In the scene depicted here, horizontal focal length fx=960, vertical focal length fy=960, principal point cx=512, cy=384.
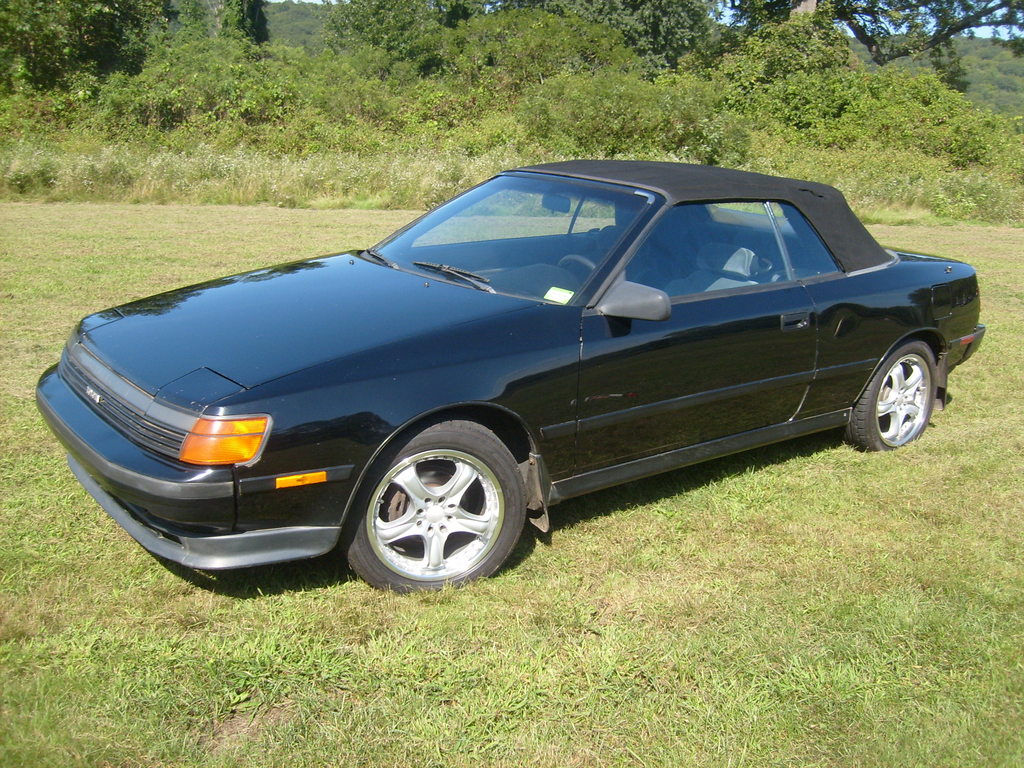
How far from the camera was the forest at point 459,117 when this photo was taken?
16.5 meters

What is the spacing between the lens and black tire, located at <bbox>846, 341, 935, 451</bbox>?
5094 millimetres


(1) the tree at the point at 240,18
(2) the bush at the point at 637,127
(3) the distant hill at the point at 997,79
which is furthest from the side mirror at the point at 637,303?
(3) the distant hill at the point at 997,79

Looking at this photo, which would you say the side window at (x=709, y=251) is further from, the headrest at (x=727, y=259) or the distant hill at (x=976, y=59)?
the distant hill at (x=976, y=59)

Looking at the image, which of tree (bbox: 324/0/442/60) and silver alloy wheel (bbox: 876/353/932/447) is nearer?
silver alloy wheel (bbox: 876/353/932/447)

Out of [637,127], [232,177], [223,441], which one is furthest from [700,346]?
[637,127]

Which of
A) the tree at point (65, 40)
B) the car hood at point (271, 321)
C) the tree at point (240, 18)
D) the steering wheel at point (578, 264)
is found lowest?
the car hood at point (271, 321)

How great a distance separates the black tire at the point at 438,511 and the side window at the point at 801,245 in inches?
76.3

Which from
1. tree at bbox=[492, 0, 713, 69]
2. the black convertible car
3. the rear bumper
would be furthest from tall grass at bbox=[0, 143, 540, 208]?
tree at bbox=[492, 0, 713, 69]

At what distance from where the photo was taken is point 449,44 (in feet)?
110

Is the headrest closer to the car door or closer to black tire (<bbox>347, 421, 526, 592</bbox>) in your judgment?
the car door

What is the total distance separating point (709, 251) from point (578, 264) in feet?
2.25

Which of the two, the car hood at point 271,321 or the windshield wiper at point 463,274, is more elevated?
the windshield wiper at point 463,274

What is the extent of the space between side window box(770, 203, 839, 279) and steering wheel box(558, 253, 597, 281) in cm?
119

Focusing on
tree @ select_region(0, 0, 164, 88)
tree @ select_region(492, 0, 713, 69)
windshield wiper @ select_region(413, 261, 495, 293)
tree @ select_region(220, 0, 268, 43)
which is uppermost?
tree @ select_region(492, 0, 713, 69)
